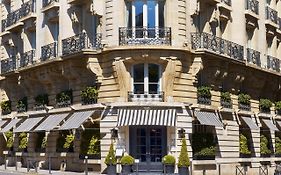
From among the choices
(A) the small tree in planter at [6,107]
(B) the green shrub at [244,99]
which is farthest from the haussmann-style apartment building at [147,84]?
(A) the small tree in planter at [6,107]

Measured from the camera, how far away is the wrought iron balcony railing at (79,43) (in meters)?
31.7

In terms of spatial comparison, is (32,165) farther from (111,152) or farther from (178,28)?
(178,28)

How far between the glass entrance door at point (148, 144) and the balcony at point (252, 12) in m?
11.2

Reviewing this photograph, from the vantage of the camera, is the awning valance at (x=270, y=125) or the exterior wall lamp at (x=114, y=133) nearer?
the exterior wall lamp at (x=114, y=133)

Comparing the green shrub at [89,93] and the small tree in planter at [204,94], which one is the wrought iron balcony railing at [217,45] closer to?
the small tree in planter at [204,94]

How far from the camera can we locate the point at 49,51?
119 ft

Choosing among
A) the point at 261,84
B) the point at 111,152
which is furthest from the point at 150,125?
the point at 261,84

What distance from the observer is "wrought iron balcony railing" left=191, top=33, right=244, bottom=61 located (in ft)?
104

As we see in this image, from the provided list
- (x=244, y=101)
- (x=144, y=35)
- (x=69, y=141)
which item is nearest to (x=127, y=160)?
(x=69, y=141)

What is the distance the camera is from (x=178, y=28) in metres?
30.8

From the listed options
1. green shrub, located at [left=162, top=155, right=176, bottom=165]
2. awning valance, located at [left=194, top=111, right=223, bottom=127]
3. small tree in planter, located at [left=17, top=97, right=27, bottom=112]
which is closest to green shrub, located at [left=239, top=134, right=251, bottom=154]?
awning valance, located at [left=194, top=111, right=223, bottom=127]

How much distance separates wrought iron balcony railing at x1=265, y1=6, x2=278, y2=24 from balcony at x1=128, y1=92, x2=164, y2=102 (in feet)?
46.6

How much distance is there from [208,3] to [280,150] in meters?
12.3

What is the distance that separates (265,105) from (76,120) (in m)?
14.2
